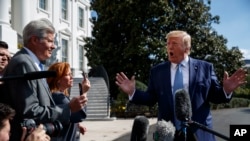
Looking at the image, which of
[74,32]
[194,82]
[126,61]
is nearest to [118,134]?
[194,82]

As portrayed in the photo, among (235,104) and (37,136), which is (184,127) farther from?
(235,104)

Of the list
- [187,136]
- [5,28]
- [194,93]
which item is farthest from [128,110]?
[187,136]

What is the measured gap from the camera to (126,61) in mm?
27516

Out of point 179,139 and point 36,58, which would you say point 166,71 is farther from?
point 179,139

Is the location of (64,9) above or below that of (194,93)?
above

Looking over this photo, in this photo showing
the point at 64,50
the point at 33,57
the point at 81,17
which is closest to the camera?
the point at 33,57

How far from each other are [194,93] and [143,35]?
928 inches

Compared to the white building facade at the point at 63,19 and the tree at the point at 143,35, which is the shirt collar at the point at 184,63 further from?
the tree at the point at 143,35

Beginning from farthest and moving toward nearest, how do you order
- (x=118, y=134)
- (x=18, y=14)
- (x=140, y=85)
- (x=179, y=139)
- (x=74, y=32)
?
(x=74, y=32) < (x=18, y=14) < (x=140, y=85) < (x=118, y=134) < (x=179, y=139)

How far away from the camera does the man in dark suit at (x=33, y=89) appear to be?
272 cm

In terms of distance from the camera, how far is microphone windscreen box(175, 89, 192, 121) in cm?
205

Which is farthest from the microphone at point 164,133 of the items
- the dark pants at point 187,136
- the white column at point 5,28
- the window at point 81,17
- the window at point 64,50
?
the window at point 81,17

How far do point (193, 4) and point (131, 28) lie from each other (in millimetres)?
4799

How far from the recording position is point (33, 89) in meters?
2.78
